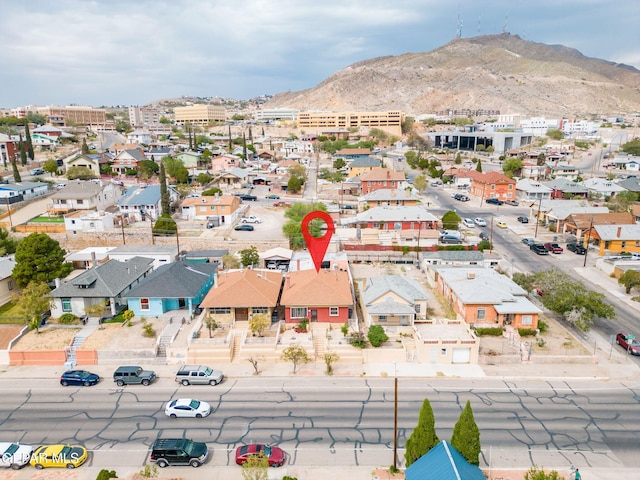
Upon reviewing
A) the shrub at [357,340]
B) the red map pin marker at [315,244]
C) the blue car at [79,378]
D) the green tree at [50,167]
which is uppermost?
the green tree at [50,167]

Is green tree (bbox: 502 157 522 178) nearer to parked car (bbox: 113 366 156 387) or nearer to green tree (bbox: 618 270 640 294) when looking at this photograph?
green tree (bbox: 618 270 640 294)

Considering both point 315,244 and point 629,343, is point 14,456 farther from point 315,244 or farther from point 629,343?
point 629,343

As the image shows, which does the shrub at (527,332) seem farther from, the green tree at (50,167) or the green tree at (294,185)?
the green tree at (50,167)

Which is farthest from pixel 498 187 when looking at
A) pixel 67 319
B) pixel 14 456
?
pixel 14 456

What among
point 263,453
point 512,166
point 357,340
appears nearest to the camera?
point 263,453

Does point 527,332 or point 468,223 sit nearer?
point 527,332

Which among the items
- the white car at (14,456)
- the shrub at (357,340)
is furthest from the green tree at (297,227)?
the white car at (14,456)

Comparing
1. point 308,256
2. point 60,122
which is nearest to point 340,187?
point 308,256

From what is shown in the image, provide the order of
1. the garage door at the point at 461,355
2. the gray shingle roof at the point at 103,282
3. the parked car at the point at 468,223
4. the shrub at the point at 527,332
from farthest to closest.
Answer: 1. the parked car at the point at 468,223
2. the gray shingle roof at the point at 103,282
3. the shrub at the point at 527,332
4. the garage door at the point at 461,355
